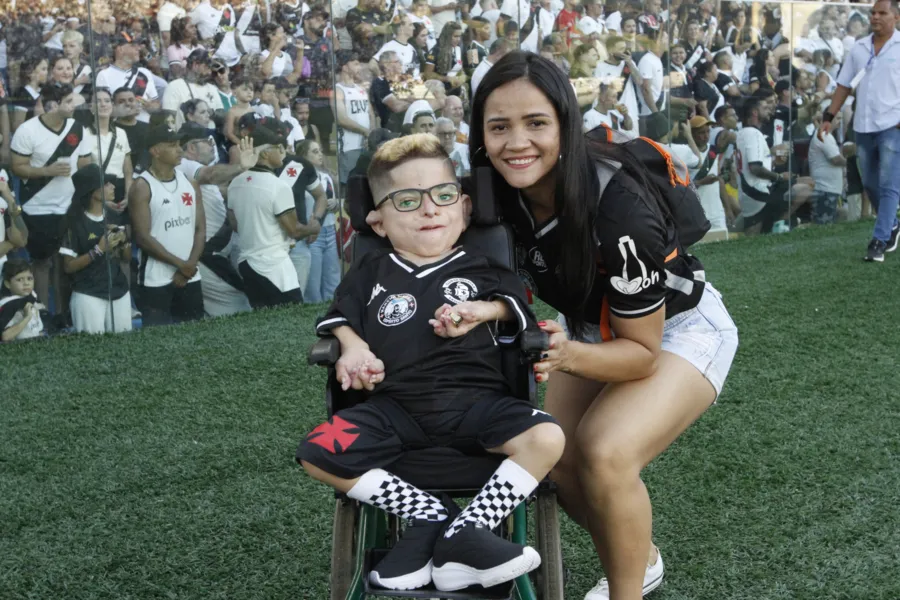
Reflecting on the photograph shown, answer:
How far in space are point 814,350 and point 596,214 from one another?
3298 mm

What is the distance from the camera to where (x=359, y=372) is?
90.9 inches

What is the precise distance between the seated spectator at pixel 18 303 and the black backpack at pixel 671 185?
14.4 ft

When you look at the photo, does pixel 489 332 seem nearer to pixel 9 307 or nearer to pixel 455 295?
pixel 455 295

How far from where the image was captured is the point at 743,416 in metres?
4.29

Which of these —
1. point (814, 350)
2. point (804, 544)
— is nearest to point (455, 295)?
point (804, 544)

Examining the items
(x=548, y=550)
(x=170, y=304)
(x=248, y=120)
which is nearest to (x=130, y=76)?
(x=248, y=120)

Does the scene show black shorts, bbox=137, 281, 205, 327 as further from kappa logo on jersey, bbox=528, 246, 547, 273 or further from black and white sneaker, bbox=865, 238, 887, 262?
black and white sneaker, bbox=865, 238, 887, 262

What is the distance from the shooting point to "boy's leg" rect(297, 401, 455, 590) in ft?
6.95

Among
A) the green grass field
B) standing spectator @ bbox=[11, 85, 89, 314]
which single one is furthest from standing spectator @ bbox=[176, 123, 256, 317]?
standing spectator @ bbox=[11, 85, 89, 314]

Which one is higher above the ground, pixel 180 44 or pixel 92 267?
pixel 180 44

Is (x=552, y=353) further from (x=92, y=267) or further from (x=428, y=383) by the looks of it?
(x=92, y=267)

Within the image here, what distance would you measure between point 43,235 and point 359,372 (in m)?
4.33

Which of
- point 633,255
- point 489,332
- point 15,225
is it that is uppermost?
point 633,255

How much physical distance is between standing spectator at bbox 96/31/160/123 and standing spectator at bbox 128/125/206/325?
163 mm
